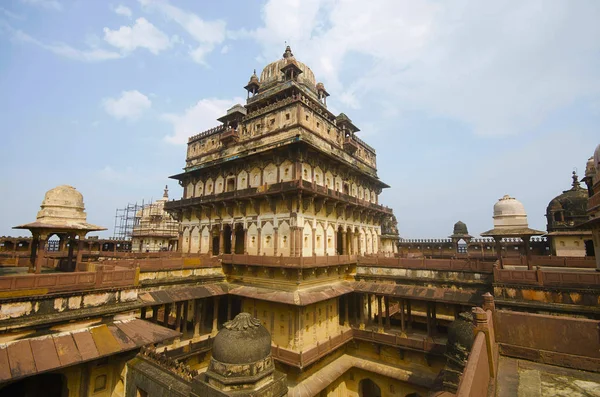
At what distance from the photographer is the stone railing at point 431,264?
59.9 ft

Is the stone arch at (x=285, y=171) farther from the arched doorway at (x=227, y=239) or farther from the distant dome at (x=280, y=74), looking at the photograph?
the distant dome at (x=280, y=74)

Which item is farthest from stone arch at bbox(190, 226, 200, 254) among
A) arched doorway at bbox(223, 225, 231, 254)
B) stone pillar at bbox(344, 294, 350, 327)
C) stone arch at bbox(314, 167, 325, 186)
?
stone pillar at bbox(344, 294, 350, 327)

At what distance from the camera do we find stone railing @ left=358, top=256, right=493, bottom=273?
1825cm

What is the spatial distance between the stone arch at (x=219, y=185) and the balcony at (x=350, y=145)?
13856 millimetres

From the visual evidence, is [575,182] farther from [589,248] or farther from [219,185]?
[219,185]

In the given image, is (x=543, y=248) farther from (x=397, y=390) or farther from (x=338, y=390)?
(x=338, y=390)

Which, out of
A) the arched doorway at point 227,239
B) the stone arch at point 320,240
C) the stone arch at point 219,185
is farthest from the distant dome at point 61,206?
the stone arch at point 320,240

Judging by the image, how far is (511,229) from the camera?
704 inches

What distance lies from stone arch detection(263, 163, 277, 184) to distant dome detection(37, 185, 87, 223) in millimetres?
13097

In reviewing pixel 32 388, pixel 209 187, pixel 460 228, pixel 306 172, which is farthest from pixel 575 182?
pixel 32 388

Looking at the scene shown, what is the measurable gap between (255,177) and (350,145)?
39.5ft

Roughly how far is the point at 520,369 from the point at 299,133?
2034 cm

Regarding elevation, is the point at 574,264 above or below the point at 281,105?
below

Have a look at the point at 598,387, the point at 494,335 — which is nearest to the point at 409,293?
the point at 494,335
